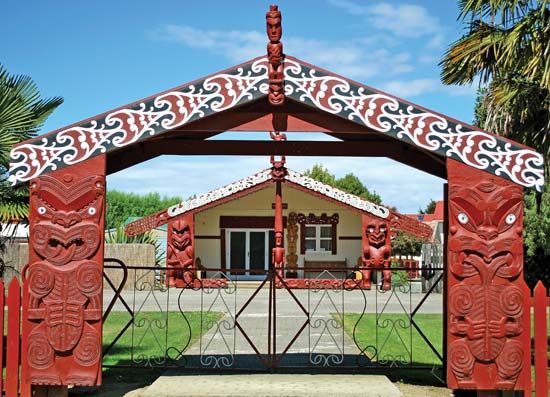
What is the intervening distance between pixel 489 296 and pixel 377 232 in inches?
826

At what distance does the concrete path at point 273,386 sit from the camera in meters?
7.08

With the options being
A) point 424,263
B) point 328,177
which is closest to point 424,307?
point 424,263

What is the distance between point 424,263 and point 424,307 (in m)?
10.8

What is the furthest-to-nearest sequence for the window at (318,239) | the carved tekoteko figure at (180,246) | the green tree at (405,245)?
1. the green tree at (405,245)
2. the window at (318,239)
3. the carved tekoteko figure at (180,246)

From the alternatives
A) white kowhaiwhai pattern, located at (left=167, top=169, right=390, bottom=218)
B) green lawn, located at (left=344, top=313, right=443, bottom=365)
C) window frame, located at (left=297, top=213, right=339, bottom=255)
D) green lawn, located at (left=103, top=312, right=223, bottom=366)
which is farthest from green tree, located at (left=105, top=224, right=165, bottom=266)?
green lawn, located at (left=344, top=313, right=443, bottom=365)

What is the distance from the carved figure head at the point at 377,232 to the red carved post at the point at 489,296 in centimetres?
2089

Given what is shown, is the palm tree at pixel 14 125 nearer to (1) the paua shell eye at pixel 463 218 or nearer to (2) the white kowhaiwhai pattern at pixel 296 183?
(1) the paua shell eye at pixel 463 218

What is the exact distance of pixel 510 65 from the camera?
10.4 meters

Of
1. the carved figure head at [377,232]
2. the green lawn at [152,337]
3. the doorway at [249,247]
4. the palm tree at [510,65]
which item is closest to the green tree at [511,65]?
the palm tree at [510,65]

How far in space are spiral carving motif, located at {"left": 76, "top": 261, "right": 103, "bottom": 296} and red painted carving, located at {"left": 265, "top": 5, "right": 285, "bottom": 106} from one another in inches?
87.6

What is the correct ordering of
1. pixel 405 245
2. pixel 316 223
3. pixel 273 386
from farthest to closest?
pixel 405 245 → pixel 316 223 → pixel 273 386

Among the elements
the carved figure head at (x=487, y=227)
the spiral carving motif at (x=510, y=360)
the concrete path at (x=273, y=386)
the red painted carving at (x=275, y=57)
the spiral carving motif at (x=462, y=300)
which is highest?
the red painted carving at (x=275, y=57)

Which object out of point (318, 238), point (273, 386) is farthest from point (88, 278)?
point (318, 238)

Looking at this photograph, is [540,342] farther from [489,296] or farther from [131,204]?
[131,204]
